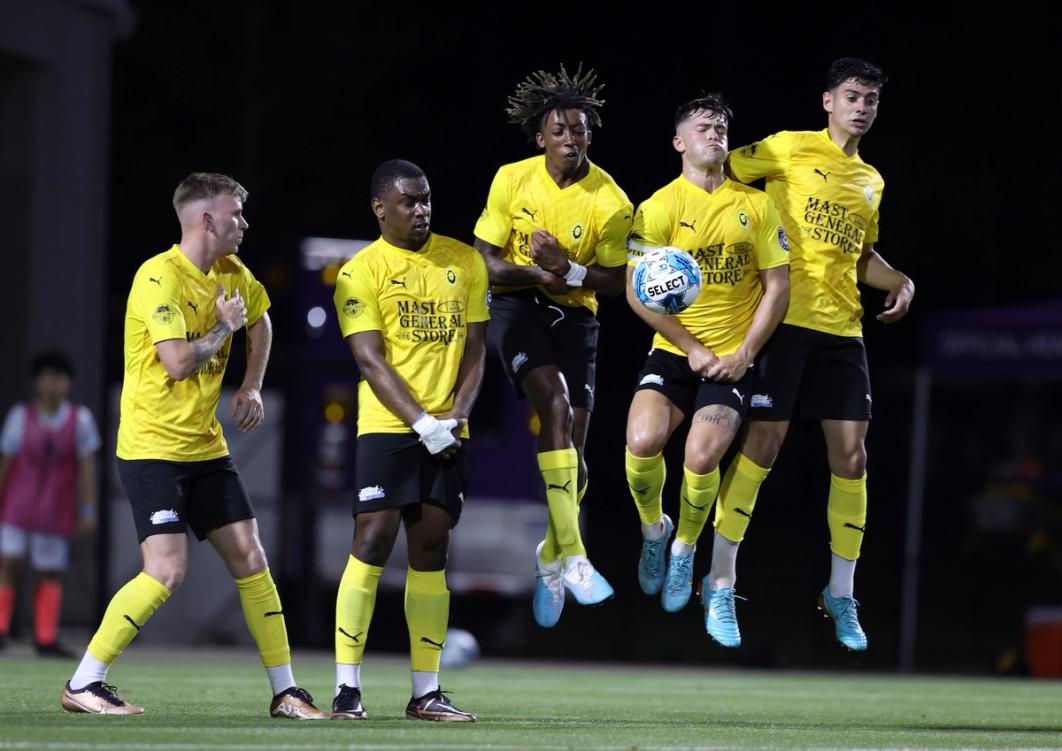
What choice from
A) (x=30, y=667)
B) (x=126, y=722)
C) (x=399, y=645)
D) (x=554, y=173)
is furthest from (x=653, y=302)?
(x=399, y=645)

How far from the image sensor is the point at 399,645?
18875 millimetres

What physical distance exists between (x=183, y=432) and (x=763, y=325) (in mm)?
3104

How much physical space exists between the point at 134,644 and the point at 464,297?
9.62 m

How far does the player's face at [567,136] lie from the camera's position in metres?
10.6

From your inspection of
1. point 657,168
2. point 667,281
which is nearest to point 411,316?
point 667,281

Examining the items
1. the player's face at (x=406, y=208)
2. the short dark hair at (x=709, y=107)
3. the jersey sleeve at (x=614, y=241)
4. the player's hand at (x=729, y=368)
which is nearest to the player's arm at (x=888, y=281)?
the player's hand at (x=729, y=368)

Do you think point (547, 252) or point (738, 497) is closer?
point (547, 252)

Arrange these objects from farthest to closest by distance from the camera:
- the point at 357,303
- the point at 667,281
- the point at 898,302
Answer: the point at 898,302, the point at 667,281, the point at 357,303

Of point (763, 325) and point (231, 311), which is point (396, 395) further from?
point (763, 325)

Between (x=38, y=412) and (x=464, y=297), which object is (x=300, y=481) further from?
(x=464, y=297)

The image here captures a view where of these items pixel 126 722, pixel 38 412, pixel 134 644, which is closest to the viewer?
pixel 126 722

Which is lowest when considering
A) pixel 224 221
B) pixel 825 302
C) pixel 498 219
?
pixel 825 302

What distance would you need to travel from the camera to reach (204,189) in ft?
32.1

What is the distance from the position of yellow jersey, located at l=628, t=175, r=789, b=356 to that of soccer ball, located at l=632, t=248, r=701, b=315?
193 mm
